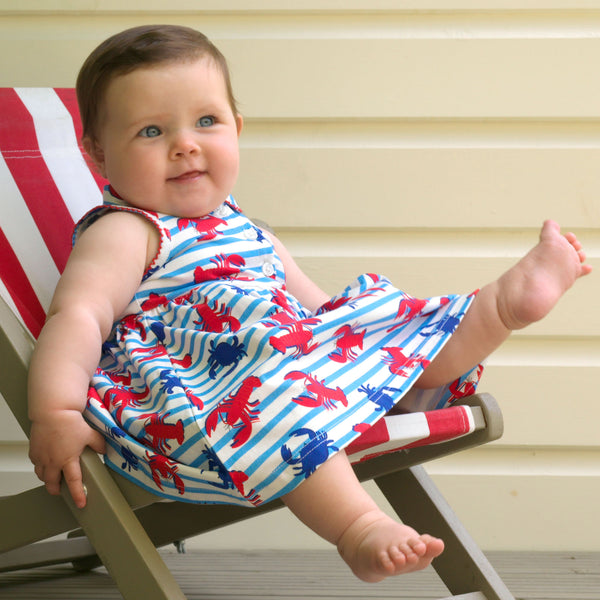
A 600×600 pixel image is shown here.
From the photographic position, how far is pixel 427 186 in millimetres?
1887

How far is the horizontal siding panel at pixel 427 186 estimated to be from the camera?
1881mm

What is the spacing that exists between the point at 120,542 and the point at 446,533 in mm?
521

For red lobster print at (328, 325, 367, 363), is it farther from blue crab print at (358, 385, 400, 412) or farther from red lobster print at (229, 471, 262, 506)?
red lobster print at (229, 471, 262, 506)

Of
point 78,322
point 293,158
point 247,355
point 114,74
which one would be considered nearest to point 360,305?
point 247,355

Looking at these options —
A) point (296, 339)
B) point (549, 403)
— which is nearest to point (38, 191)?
point (296, 339)

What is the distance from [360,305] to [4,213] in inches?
26.1

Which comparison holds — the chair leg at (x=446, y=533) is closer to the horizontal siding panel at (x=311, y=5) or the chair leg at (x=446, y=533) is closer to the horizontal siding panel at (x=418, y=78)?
the horizontal siding panel at (x=418, y=78)

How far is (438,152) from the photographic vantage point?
1.88 metres

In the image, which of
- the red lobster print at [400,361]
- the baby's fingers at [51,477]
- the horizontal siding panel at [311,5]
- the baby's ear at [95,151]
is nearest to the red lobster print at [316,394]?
the red lobster print at [400,361]

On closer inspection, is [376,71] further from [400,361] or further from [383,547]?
[383,547]

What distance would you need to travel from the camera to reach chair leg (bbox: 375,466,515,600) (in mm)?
1245

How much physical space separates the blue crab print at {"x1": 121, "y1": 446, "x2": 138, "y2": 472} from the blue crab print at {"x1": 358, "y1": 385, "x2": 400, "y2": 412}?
0.29 m

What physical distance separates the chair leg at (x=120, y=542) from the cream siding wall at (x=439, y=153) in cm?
94

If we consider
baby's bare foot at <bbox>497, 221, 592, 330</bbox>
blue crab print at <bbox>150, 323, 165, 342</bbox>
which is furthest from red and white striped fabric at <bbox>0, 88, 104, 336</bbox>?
baby's bare foot at <bbox>497, 221, 592, 330</bbox>
